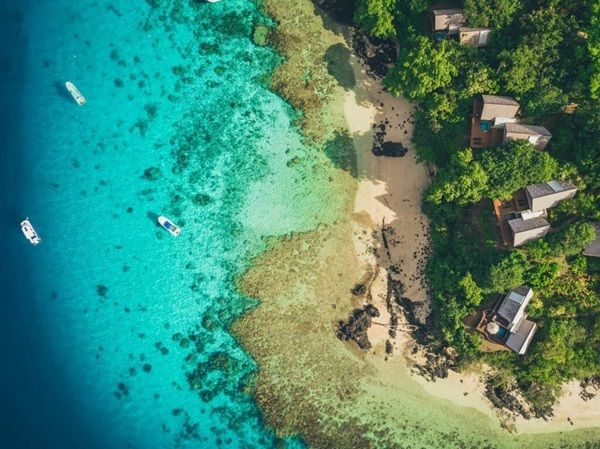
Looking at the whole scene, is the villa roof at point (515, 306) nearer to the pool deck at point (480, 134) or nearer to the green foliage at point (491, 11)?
the pool deck at point (480, 134)

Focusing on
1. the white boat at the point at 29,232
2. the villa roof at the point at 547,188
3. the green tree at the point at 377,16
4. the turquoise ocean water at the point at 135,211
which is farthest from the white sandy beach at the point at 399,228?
the white boat at the point at 29,232

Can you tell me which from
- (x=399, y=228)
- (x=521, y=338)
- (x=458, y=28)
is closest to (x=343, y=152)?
(x=399, y=228)

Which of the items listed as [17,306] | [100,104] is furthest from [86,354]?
[100,104]

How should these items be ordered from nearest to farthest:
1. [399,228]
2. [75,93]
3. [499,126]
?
[499,126] → [75,93] → [399,228]

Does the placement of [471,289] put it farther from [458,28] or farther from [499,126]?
[458,28]

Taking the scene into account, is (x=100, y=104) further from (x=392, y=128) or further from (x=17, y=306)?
(x=392, y=128)

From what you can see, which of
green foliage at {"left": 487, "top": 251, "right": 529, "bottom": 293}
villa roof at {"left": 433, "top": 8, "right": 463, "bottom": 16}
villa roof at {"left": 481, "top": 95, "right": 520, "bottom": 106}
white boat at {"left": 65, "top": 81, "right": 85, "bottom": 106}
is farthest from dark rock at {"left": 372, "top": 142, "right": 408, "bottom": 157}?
white boat at {"left": 65, "top": 81, "right": 85, "bottom": 106}
